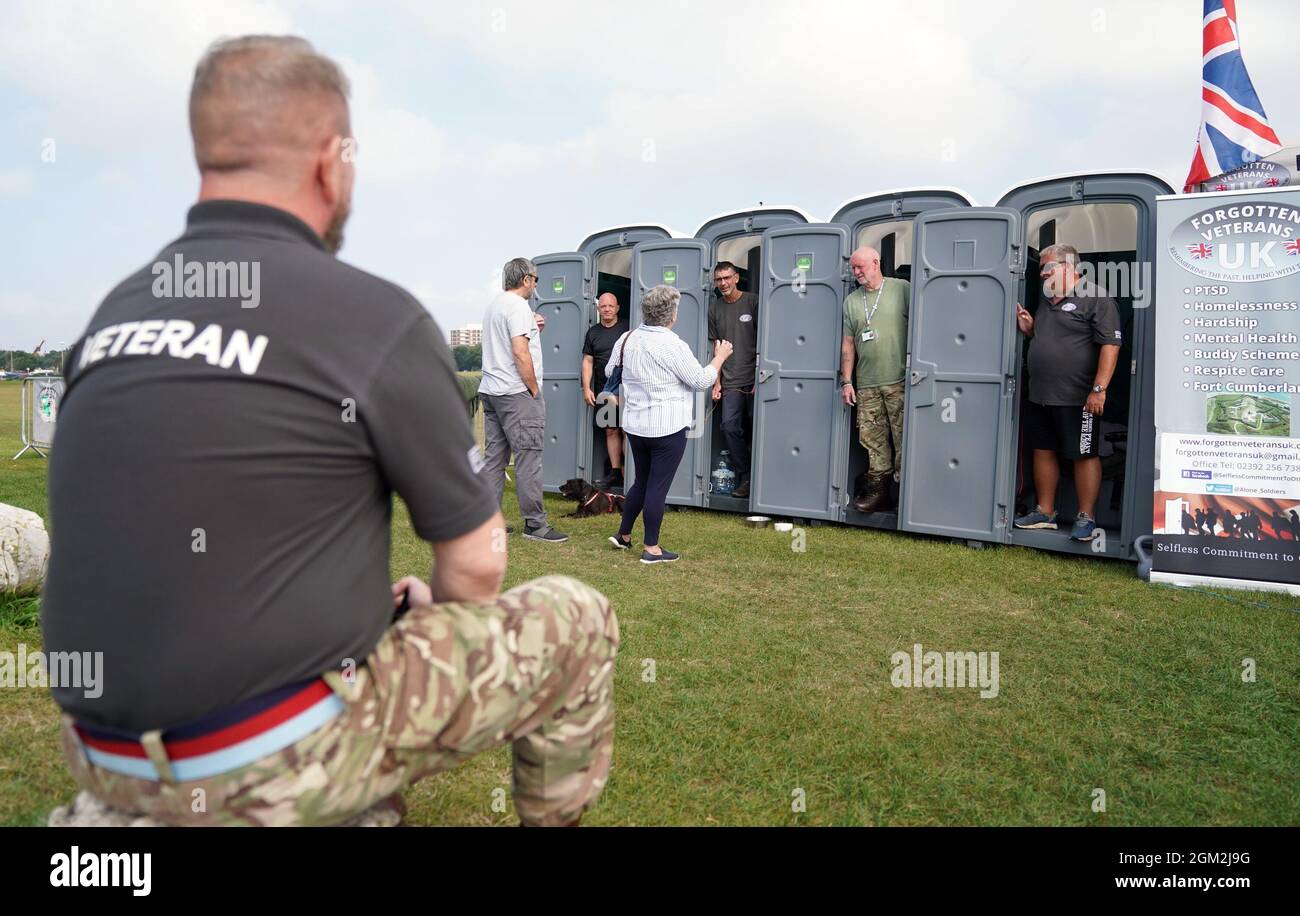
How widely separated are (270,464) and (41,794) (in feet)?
6.57

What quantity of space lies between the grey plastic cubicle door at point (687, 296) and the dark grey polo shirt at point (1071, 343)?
9.43ft

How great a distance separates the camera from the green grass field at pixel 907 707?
8.68ft

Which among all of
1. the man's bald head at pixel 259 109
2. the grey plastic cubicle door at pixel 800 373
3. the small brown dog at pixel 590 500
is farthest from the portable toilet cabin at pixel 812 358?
the man's bald head at pixel 259 109

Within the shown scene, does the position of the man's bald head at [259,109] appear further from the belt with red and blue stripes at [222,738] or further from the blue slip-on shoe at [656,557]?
the blue slip-on shoe at [656,557]

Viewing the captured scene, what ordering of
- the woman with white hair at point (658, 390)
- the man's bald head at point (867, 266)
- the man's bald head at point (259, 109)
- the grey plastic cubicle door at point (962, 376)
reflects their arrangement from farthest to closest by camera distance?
the man's bald head at point (867, 266) < the grey plastic cubicle door at point (962, 376) < the woman with white hair at point (658, 390) < the man's bald head at point (259, 109)

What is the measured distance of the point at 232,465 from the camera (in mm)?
1303

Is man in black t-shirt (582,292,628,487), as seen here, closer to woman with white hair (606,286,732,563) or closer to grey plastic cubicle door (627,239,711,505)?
grey plastic cubicle door (627,239,711,505)

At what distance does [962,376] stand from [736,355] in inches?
82.3

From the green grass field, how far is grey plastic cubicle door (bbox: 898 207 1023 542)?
838 millimetres

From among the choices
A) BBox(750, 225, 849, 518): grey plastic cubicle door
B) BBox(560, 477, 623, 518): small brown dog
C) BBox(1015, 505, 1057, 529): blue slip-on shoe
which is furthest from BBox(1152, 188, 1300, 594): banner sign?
BBox(560, 477, 623, 518): small brown dog

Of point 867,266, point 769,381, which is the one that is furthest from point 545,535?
point 867,266

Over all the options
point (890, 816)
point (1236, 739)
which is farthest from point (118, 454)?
point (1236, 739)

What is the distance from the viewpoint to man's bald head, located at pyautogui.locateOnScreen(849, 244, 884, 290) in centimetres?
675

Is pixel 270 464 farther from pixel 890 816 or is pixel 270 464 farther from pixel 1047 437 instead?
pixel 1047 437
